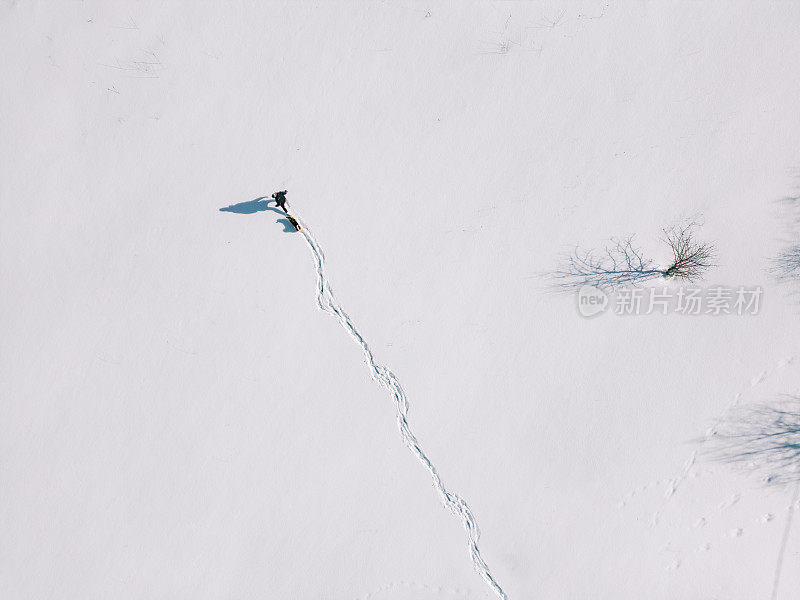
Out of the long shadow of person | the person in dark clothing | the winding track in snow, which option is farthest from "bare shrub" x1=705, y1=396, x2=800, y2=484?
the person in dark clothing

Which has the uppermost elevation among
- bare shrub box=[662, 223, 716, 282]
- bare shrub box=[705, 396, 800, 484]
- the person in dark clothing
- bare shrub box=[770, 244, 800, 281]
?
the person in dark clothing

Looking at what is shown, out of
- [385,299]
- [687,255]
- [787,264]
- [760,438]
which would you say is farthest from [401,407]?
[787,264]

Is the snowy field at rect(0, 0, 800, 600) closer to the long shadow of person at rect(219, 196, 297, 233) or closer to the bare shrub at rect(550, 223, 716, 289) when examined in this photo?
the long shadow of person at rect(219, 196, 297, 233)

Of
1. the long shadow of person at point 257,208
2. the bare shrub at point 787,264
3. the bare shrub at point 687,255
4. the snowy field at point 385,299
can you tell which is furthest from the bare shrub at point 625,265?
the long shadow of person at point 257,208

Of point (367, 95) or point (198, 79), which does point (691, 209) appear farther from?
point (198, 79)

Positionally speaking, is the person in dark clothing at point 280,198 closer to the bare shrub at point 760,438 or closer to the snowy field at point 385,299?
the snowy field at point 385,299

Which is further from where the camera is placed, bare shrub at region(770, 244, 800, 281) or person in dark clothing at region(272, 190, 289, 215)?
bare shrub at region(770, 244, 800, 281)
